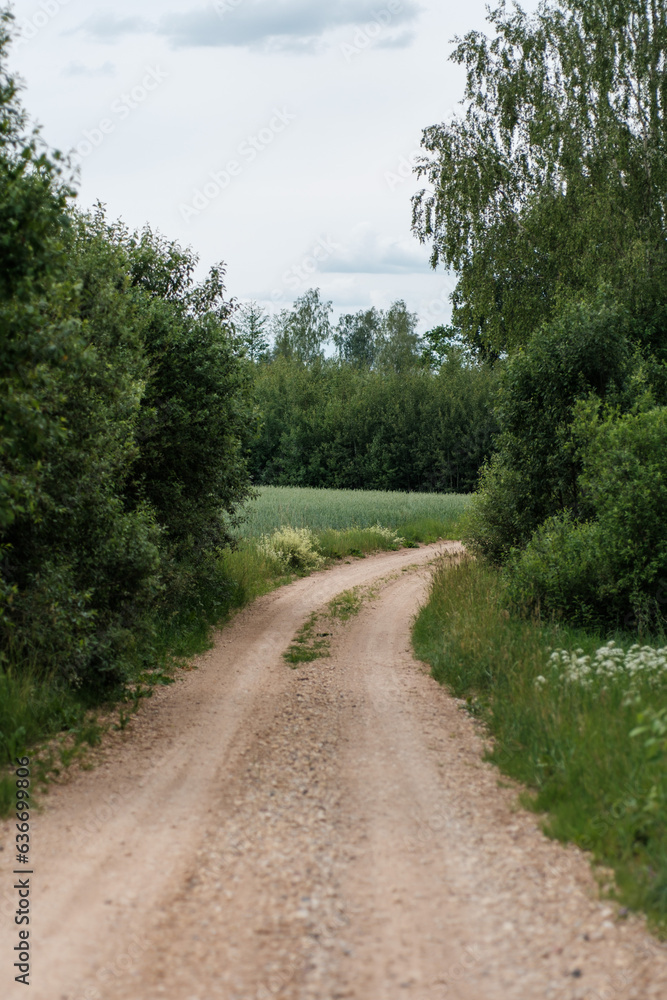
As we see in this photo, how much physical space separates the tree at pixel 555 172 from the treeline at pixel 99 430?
34.4 ft

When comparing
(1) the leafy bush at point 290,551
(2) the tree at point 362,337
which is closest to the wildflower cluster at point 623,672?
(1) the leafy bush at point 290,551

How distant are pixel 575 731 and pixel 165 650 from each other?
7096mm

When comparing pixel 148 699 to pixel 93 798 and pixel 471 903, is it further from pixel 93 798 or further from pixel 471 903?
pixel 471 903

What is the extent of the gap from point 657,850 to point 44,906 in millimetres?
3846

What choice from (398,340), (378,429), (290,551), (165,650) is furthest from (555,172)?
(398,340)

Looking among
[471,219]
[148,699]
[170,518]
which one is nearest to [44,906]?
[148,699]

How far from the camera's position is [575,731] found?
708 cm

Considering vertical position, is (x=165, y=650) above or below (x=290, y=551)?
below

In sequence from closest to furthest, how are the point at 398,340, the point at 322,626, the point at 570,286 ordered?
the point at 322,626
the point at 570,286
the point at 398,340

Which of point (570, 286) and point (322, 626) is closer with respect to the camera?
point (322, 626)

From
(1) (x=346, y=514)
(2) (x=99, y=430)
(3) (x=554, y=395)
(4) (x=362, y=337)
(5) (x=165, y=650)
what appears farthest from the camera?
(4) (x=362, y=337)

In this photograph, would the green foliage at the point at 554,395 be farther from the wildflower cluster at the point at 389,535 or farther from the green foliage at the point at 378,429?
the green foliage at the point at 378,429

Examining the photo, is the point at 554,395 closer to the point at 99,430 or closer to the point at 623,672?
the point at 623,672

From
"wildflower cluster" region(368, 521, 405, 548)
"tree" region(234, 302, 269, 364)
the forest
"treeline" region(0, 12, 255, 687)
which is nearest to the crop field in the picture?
"wildflower cluster" region(368, 521, 405, 548)
